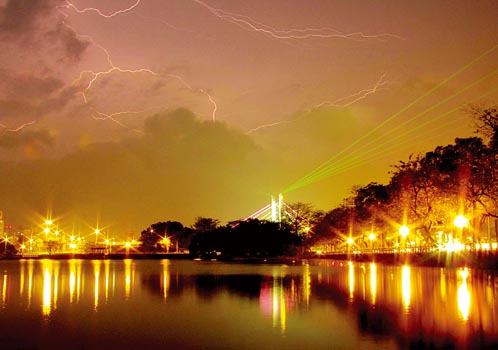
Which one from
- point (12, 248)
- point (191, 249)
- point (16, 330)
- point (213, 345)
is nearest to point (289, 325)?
point (213, 345)

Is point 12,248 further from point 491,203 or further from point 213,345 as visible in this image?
point 213,345

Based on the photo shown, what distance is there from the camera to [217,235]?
11381 cm

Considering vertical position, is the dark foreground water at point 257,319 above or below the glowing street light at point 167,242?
below

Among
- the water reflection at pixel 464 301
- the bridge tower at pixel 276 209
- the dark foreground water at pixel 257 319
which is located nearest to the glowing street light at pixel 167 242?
the bridge tower at pixel 276 209

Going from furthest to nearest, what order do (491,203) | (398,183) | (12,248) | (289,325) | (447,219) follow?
1. (12,248)
2. (398,183)
3. (447,219)
4. (491,203)
5. (289,325)

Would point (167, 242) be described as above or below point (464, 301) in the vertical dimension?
above

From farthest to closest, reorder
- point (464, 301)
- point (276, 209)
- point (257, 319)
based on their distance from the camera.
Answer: point (276, 209) → point (464, 301) → point (257, 319)

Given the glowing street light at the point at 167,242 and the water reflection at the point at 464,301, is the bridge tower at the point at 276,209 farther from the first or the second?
the water reflection at the point at 464,301

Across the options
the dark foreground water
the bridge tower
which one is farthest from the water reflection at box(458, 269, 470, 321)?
the bridge tower

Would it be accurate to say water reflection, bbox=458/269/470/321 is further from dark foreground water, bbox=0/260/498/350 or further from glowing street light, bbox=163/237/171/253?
glowing street light, bbox=163/237/171/253

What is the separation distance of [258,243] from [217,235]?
34.6 feet

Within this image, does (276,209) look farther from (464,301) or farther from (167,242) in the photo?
(464,301)

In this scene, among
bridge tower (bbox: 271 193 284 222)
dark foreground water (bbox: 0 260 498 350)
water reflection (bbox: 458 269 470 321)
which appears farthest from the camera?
A: bridge tower (bbox: 271 193 284 222)

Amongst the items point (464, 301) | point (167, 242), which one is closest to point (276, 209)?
point (167, 242)
